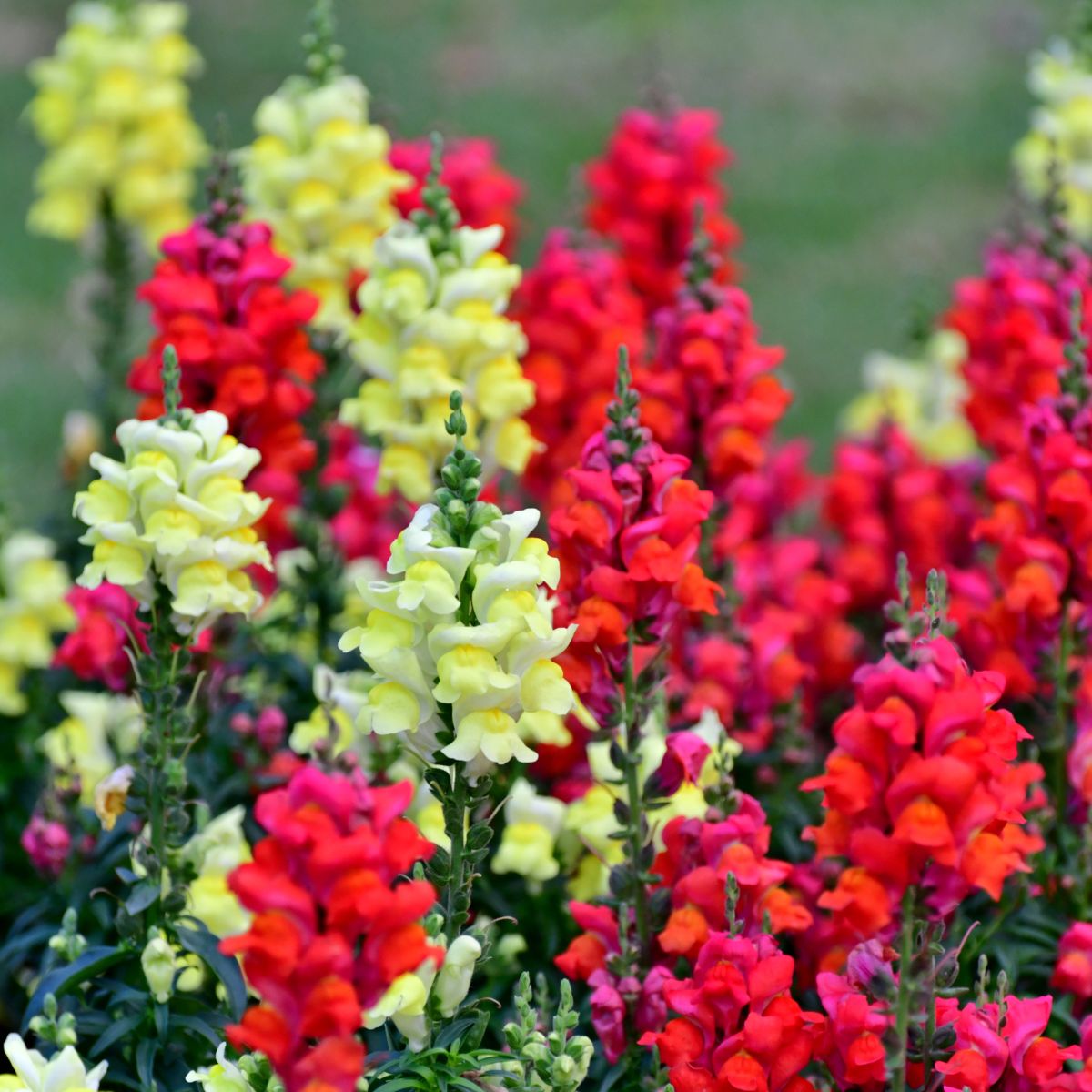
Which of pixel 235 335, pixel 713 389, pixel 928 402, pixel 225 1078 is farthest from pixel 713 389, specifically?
pixel 928 402

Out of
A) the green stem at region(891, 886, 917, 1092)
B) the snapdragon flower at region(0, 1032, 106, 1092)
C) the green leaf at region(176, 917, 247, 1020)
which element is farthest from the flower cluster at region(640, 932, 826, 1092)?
the snapdragon flower at region(0, 1032, 106, 1092)

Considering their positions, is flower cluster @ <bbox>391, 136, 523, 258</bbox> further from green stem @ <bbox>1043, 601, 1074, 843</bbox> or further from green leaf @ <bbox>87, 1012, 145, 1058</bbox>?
green leaf @ <bbox>87, 1012, 145, 1058</bbox>

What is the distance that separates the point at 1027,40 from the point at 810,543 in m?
9.07

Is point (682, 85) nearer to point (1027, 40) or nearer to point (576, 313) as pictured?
point (1027, 40)

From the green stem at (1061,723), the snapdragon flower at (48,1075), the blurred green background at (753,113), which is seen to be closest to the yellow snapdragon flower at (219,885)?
the snapdragon flower at (48,1075)

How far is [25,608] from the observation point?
16.1 feet

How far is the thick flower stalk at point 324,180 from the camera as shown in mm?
4797

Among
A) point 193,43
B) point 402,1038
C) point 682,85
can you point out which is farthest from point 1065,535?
point 193,43

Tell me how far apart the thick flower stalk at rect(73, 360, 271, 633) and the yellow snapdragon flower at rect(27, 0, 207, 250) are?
2854mm

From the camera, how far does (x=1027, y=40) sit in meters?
13.3

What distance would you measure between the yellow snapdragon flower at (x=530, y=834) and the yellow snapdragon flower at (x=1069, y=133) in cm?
332

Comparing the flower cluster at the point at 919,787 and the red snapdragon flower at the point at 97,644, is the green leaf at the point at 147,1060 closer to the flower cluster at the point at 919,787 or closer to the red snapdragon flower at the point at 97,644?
the red snapdragon flower at the point at 97,644

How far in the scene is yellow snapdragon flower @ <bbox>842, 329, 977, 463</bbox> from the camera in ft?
20.8

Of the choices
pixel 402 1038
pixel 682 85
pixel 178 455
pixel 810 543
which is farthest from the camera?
pixel 682 85
